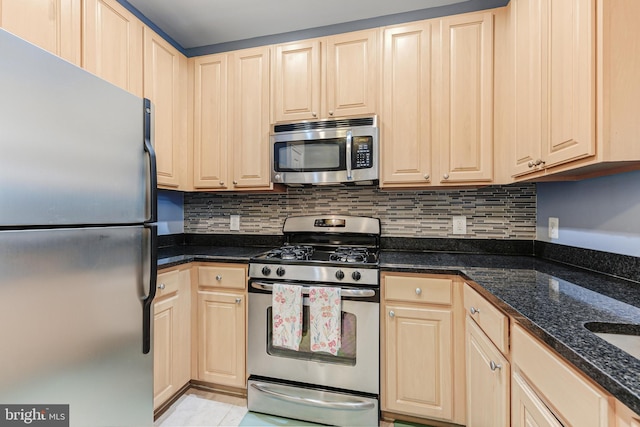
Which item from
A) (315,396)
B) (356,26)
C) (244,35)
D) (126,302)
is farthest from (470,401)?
(244,35)

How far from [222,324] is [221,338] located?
94 millimetres

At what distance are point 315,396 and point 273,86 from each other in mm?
2042

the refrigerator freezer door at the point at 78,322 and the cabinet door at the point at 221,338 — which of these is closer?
the refrigerator freezer door at the point at 78,322

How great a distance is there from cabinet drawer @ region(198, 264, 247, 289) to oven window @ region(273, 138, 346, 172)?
0.75 m

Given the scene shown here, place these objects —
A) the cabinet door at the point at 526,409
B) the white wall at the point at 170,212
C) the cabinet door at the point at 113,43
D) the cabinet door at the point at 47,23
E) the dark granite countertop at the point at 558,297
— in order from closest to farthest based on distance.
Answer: the dark granite countertop at the point at 558,297, the cabinet door at the point at 526,409, the cabinet door at the point at 47,23, the cabinet door at the point at 113,43, the white wall at the point at 170,212

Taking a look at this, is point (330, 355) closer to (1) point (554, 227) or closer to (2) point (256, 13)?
(1) point (554, 227)

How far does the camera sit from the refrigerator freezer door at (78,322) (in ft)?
2.75

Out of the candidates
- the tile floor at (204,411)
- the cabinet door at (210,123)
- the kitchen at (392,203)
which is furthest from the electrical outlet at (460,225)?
the cabinet door at (210,123)

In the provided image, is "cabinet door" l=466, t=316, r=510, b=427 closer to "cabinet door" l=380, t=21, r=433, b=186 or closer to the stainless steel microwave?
"cabinet door" l=380, t=21, r=433, b=186

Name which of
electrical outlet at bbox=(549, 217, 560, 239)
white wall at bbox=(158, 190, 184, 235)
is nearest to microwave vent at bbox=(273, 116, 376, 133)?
white wall at bbox=(158, 190, 184, 235)

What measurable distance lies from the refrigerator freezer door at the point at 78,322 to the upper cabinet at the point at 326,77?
131 centimetres

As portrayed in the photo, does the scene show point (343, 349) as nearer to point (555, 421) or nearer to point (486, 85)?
point (555, 421)

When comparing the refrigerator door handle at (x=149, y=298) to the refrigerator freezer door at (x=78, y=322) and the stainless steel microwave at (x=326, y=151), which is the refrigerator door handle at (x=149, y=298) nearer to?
the refrigerator freezer door at (x=78, y=322)

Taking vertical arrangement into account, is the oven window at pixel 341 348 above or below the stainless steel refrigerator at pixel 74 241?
below
